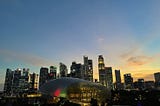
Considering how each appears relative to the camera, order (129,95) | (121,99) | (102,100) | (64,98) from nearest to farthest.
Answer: (64,98) < (102,100) < (121,99) < (129,95)

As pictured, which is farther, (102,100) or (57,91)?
(102,100)

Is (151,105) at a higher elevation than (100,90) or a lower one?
lower

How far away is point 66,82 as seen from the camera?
83.2 metres

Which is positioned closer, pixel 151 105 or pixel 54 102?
pixel 54 102

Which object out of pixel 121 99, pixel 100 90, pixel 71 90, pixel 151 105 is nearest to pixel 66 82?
pixel 71 90

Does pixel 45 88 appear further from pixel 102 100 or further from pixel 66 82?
pixel 102 100

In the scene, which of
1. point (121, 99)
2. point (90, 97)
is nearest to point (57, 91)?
point (90, 97)

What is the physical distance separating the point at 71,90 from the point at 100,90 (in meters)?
18.8

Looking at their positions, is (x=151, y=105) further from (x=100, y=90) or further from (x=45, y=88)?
(x=45, y=88)

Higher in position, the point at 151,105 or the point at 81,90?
the point at 81,90

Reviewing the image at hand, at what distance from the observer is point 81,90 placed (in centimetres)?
8225

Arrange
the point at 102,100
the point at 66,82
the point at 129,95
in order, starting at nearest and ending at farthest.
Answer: the point at 66,82 → the point at 102,100 → the point at 129,95

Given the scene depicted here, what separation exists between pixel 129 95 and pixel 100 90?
75.5 metres

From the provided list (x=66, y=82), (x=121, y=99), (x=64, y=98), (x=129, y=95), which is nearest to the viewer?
(x=64, y=98)
